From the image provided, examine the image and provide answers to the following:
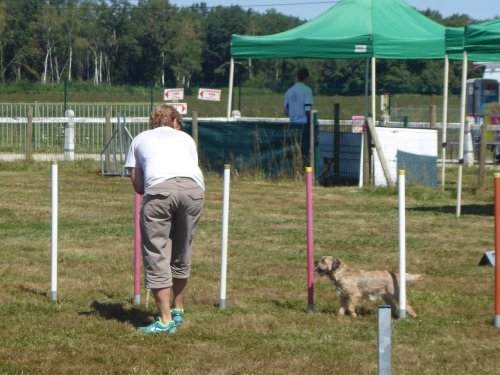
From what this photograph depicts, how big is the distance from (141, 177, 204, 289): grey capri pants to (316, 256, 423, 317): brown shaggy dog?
1.36 m

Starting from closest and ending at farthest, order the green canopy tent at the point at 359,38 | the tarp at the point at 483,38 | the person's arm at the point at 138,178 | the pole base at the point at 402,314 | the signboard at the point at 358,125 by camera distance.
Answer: the person's arm at the point at 138,178
the pole base at the point at 402,314
the tarp at the point at 483,38
the green canopy tent at the point at 359,38
the signboard at the point at 358,125

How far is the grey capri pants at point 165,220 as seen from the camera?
25.6ft

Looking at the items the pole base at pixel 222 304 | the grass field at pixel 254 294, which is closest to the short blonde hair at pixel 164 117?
the grass field at pixel 254 294

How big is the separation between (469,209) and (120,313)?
335 inches

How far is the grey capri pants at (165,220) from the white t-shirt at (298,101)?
11609mm

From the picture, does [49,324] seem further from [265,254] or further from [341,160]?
[341,160]

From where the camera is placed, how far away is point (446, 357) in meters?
7.40

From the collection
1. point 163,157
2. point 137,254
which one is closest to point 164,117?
point 163,157

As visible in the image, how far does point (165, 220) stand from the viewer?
7879 mm

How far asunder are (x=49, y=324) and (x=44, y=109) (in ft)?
71.7

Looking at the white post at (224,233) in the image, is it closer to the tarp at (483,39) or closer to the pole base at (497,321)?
the pole base at (497,321)

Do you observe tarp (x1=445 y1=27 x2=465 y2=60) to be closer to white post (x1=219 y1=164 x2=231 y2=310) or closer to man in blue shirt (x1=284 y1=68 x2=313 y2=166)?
man in blue shirt (x1=284 y1=68 x2=313 y2=166)

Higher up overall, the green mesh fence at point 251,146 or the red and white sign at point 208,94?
the red and white sign at point 208,94

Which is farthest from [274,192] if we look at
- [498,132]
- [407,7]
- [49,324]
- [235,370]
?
[235,370]
